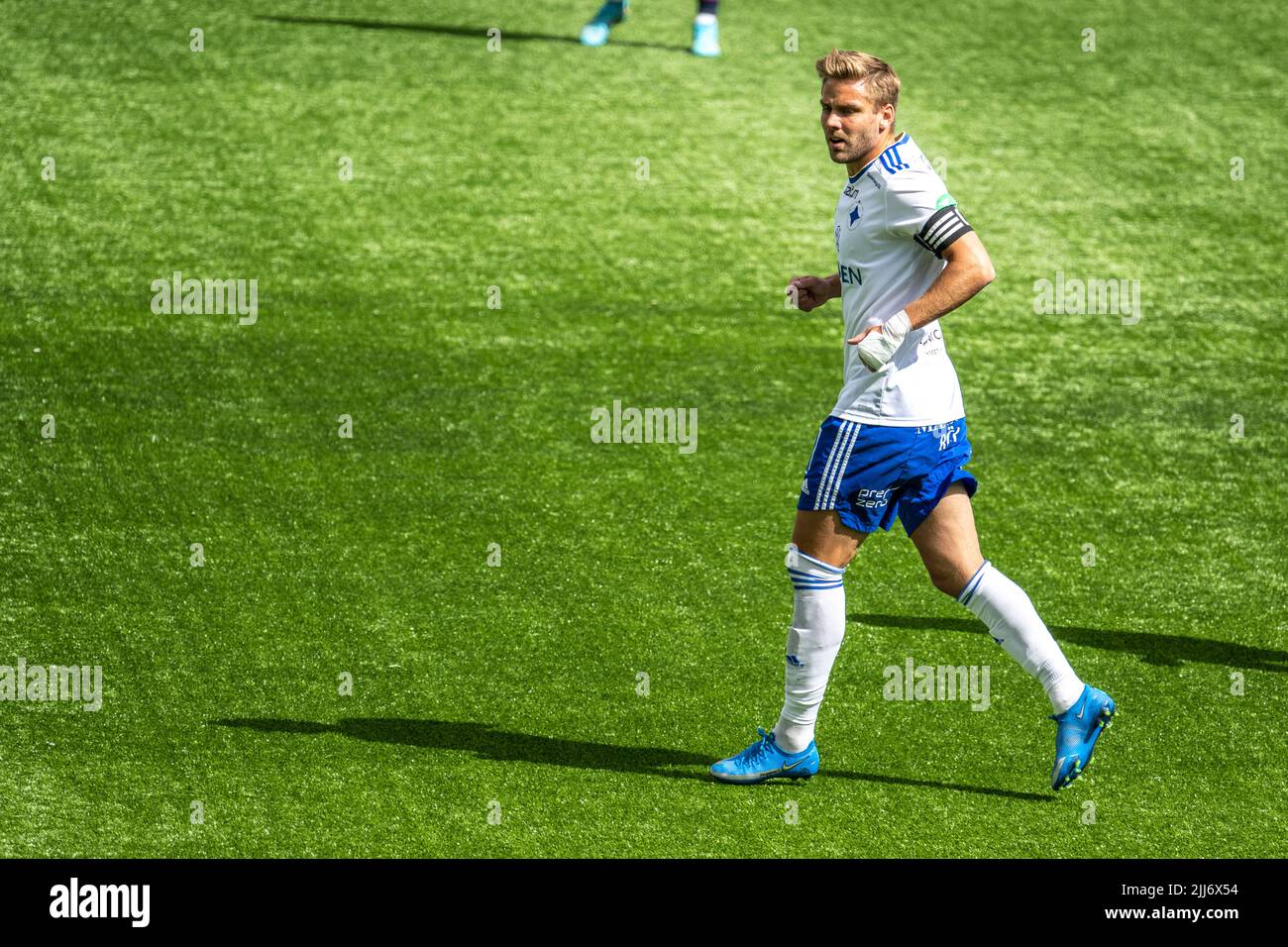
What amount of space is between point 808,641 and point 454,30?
382 inches

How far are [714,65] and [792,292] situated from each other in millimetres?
8385

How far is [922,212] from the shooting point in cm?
445

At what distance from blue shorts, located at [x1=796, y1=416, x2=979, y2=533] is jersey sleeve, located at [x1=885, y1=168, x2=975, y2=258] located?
1.69 feet

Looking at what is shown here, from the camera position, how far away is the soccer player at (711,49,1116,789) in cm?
448

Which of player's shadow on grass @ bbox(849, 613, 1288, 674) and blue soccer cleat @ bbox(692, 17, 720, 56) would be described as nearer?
player's shadow on grass @ bbox(849, 613, 1288, 674)

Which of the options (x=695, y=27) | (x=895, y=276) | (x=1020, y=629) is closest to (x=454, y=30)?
(x=695, y=27)

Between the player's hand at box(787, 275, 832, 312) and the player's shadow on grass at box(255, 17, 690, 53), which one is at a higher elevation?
the player's shadow on grass at box(255, 17, 690, 53)

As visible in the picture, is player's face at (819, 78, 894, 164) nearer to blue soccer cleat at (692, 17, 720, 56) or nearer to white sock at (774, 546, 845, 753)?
white sock at (774, 546, 845, 753)

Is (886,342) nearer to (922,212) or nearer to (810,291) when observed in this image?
(922,212)

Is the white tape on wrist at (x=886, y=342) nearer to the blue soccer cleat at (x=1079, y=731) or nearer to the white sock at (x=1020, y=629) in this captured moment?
the white sock at (x=1020, y=629)

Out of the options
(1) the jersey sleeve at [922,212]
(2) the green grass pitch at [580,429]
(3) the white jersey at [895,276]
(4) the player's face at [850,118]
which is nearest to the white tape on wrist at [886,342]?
(3) the white jersey at [895,276]

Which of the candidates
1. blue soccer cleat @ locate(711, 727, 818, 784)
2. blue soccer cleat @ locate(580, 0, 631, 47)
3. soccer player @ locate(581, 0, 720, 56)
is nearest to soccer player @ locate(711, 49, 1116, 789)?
blue soccer cleat @ locate(711, 727, 818, 784)

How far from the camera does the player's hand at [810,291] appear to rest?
4988mm

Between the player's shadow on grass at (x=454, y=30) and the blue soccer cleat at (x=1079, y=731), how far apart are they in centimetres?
948
